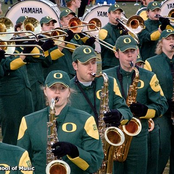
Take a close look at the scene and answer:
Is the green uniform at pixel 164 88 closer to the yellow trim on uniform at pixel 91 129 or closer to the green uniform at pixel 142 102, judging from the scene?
the green uniform at pixel 142 102

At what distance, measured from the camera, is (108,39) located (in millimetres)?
10531

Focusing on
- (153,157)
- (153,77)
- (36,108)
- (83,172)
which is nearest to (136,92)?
(153,77)

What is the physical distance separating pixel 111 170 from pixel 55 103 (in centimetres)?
147

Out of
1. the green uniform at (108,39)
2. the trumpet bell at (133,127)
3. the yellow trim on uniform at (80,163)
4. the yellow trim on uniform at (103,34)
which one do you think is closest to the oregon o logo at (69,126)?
the yellow trim on uniform at (80,163)

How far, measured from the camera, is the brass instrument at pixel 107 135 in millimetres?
6164

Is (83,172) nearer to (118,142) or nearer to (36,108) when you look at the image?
(118,142)

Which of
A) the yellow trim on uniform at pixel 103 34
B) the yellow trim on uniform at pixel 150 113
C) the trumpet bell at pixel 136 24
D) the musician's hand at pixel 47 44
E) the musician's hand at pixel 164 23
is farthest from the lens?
the trumpet bell at pixel 136 24

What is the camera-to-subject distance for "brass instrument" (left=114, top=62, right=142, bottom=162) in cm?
678

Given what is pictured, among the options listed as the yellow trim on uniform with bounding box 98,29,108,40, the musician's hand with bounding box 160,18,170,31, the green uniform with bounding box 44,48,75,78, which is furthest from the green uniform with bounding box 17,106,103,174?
the musician's hand with bounding box 160,18,170,31

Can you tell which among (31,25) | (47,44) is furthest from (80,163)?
(31,25)

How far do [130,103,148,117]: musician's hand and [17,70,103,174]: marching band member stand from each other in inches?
57.5

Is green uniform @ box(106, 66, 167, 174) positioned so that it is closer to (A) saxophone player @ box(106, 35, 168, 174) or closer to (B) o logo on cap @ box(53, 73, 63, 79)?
(A) saxophone player @ box(106, 35, 168, 174)

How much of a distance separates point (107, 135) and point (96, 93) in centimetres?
40

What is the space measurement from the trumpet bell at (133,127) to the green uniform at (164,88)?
2.51ft
